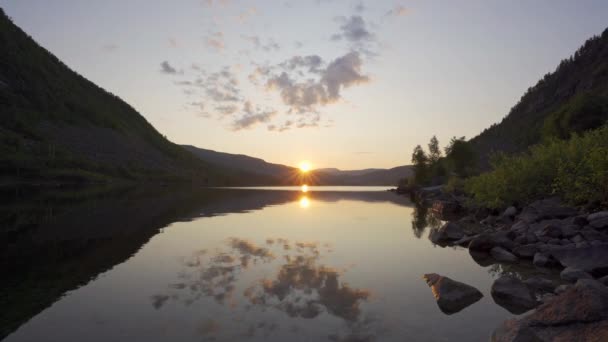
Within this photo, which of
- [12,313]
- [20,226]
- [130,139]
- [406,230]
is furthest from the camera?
[130,139]

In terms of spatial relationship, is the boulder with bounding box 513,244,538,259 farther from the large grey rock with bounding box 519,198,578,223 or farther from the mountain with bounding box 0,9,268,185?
the mountain with bounding box 0,9,268,185

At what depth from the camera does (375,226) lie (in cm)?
3022

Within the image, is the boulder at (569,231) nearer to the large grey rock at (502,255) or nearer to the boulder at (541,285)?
the large grey rock at (502,255)

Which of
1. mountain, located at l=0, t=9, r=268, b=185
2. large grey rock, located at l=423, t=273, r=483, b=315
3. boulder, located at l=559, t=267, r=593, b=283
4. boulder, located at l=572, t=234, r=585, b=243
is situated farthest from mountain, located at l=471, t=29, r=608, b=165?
mountain, located at l=0, t=9, r=268, b=185

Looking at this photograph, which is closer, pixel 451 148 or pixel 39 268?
pixel 39 268

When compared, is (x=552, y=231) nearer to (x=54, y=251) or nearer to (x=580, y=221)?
(x=580, y=221)

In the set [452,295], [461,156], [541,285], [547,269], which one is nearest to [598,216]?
[547,269]

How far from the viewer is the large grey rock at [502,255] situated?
16.7 meters

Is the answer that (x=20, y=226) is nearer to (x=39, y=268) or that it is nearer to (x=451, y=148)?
(x=39, y=268)

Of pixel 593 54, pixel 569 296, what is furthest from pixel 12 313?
pixel 593 54

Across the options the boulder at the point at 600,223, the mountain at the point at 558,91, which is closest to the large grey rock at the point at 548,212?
the boulder at the point at 600,223

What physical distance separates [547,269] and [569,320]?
9372 mm

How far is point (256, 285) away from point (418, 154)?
12200 centimetres

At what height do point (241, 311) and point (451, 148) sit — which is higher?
point (451, 148)
